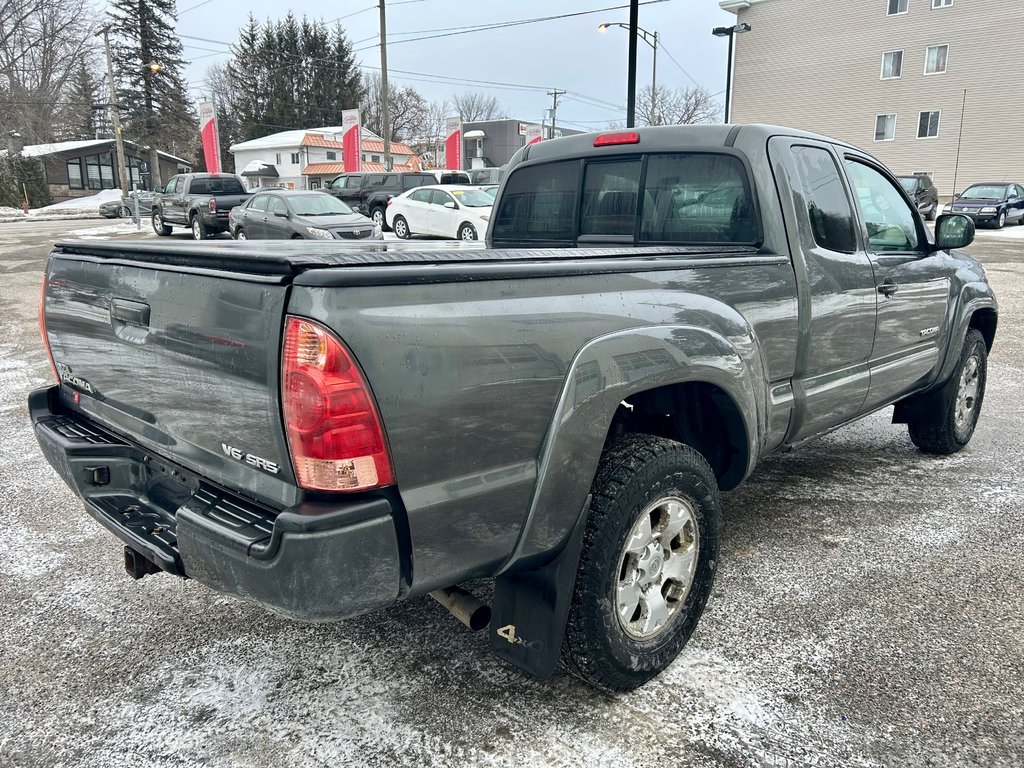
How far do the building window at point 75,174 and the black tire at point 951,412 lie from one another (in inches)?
2250

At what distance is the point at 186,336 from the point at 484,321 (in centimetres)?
83

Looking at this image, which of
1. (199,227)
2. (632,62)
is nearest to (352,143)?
(199,227)

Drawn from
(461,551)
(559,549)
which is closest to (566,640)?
(559,549)

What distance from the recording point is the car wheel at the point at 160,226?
899 inches

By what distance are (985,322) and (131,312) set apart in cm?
530

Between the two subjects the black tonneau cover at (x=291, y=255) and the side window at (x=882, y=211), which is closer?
the black tonneau cover at (x=291, y=255)

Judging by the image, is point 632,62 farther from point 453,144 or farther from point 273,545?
point 453,144

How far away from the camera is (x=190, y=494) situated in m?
2.30

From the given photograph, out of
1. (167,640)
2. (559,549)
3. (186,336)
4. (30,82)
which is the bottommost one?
(167,640)

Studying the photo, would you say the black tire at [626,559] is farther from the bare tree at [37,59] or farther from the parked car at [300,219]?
the bare tree at [37,59]

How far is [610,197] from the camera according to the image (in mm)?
3770

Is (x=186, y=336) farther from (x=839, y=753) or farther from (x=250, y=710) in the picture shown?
(x=839, y=753)

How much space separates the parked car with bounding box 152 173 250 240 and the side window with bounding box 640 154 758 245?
18990 millimetres

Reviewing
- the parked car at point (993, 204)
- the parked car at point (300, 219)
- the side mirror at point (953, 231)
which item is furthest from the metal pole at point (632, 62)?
the parked car at point (993, 204)
